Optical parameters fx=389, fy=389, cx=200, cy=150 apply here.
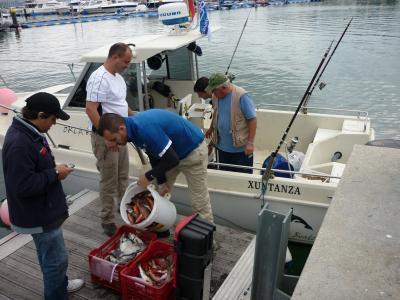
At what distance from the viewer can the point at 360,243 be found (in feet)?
6.57

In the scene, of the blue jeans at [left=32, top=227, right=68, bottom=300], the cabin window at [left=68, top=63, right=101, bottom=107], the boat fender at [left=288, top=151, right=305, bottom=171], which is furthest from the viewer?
the cabin window at [left=68, top=63, right=101, bottom=107]

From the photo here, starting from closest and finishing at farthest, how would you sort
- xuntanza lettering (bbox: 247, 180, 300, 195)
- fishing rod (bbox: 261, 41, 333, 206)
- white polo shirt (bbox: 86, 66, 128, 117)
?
white polo shirt (bbox: 86, 66, 128, 117)
fishing rod (bbox: 261, 41, 333, 206)
xuntanza lettering (bbox: 247, 180, 300, 195)

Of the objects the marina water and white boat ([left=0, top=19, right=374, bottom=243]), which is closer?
white boat ([left=0, top=19, right=374, bottom=243])

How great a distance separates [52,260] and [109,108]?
161 centimetres

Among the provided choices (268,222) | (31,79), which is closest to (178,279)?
(268,222)

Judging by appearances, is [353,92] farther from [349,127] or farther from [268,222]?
[268,222]

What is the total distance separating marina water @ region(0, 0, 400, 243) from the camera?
1274cm

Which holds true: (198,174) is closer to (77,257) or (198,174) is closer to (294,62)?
(77,257)

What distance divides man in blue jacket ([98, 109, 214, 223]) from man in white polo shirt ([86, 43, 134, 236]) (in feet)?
1.72

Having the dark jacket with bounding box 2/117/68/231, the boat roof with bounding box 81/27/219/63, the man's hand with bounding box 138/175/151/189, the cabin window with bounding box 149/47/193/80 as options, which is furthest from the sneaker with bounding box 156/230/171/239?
the cabin window with bounding box 149/47/193/80

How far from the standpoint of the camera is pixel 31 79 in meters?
16.6

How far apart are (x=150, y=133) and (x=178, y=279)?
1.12 meters

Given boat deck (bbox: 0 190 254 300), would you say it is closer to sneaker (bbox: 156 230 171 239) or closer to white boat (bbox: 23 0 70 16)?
sneaker (bbox: 156 230 171 239)

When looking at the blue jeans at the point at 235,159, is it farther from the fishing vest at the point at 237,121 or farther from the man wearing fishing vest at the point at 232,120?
the fishing vest at the point at 237,121
